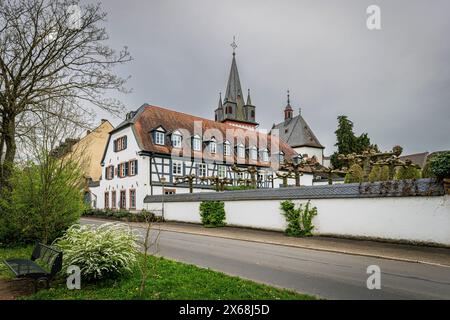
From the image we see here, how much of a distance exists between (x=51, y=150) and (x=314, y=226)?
11.4 meters

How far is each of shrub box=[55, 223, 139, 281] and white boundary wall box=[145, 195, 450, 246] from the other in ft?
32.2

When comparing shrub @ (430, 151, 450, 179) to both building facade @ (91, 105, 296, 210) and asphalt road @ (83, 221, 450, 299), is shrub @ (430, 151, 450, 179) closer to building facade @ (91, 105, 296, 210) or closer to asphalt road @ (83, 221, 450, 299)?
asphalt road @ (83, 221, 450, 299)

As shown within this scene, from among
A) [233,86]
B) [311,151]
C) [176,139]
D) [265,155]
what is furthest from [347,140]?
[176,139]

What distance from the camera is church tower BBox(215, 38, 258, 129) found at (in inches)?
2251

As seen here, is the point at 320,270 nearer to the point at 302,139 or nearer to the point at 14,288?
the point at 14,288

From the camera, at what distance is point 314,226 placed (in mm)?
15172

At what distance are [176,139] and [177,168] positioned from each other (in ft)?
10.2

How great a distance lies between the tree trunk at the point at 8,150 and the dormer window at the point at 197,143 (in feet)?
75.1

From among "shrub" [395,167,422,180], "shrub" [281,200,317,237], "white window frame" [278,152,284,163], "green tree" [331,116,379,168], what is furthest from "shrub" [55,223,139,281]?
"green tree" [331,116,379,168]

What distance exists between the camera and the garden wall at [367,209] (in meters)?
11.2

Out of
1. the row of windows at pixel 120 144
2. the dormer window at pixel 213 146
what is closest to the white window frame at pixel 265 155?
the dormer window at pixel 213 146

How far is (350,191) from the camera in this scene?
1384 cm
